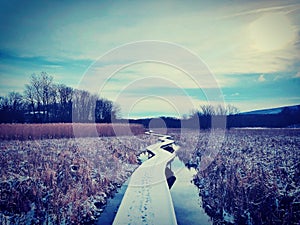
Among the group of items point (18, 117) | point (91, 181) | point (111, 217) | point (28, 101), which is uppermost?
point (28, 101)

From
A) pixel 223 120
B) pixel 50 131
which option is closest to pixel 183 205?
pixel 50 131

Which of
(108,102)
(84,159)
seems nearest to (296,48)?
(84,159)

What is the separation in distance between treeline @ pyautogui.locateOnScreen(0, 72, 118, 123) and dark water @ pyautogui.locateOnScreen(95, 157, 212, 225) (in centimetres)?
2309

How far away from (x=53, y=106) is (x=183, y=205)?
43.9 m

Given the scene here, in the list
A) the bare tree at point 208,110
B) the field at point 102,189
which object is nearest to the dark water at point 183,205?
the field at point 102,189

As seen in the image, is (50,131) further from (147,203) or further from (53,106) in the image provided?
(53,106)

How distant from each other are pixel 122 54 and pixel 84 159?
349 inches

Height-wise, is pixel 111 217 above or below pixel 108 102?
below

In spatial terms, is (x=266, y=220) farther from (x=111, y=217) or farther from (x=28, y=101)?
(x=28, y=101)

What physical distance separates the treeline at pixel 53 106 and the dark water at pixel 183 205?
23.1m

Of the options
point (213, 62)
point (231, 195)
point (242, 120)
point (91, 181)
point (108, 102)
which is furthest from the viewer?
point (108, 102)

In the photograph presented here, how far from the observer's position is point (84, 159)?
1080 centimetres

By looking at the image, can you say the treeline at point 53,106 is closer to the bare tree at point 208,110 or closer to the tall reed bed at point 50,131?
the tall reed bed at point 50,131

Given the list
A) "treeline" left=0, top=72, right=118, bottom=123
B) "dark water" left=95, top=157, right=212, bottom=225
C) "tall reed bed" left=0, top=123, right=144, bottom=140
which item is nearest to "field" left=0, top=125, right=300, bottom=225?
"dark water" left=95, top=157, right=212, bottom=225
